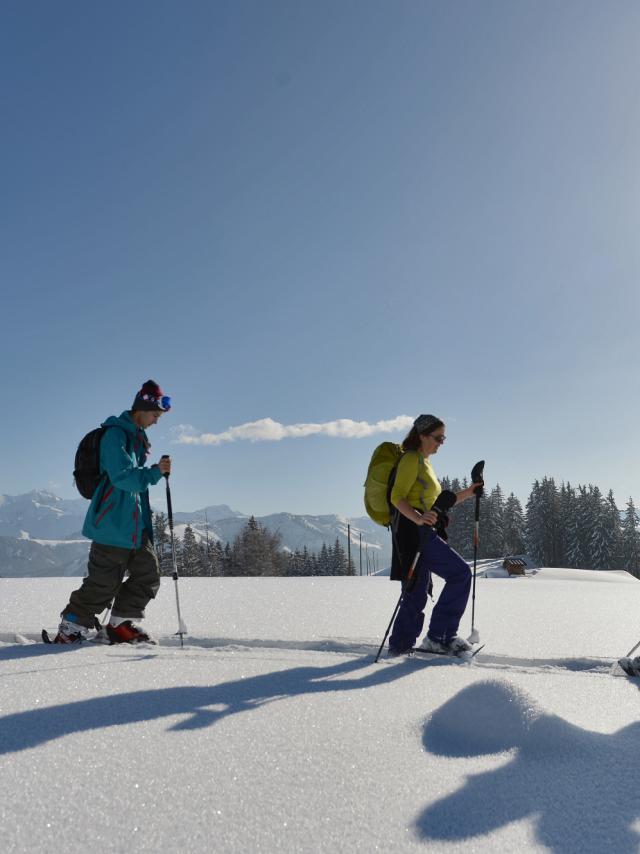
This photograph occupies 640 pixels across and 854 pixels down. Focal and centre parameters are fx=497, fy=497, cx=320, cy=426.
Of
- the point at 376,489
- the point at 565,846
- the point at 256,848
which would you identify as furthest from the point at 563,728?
the point at 376,489

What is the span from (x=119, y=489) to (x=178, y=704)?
2.16m

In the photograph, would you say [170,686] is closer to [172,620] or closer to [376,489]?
Answer: [376,489]

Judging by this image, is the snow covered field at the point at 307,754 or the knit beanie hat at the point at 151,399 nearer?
the snow covered field at the point at 307,754

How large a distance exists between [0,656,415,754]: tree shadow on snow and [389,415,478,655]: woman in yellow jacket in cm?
90

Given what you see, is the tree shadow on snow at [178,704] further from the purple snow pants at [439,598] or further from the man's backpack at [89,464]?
the man's backpack at [89,464]

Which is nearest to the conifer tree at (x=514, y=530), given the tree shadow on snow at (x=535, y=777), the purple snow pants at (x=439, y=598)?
the purple snow pants at (x=439, y=598)

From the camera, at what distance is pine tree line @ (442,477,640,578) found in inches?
2432

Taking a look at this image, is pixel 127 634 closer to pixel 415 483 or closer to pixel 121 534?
pixel 121 534

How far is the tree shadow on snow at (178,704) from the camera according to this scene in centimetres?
199

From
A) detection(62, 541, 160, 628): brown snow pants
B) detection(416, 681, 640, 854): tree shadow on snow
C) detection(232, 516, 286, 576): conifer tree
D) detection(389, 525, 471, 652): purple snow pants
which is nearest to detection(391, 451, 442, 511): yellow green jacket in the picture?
detection(389, 525, 471, 652): purple snow pants

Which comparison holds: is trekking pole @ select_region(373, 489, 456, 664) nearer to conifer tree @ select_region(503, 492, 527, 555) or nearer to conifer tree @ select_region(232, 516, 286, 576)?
conifer tree @ select_region(232, 516, 286, 576)

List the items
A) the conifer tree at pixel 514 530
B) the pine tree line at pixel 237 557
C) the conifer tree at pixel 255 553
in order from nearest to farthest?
the pine tree line at pixel 237 557, the conifer tree at pixel 255 553, the conifer tree at pixel 514 530

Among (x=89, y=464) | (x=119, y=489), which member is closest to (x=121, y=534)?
(x=119, y=489)

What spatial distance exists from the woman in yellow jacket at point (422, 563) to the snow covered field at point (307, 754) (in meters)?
0.36
